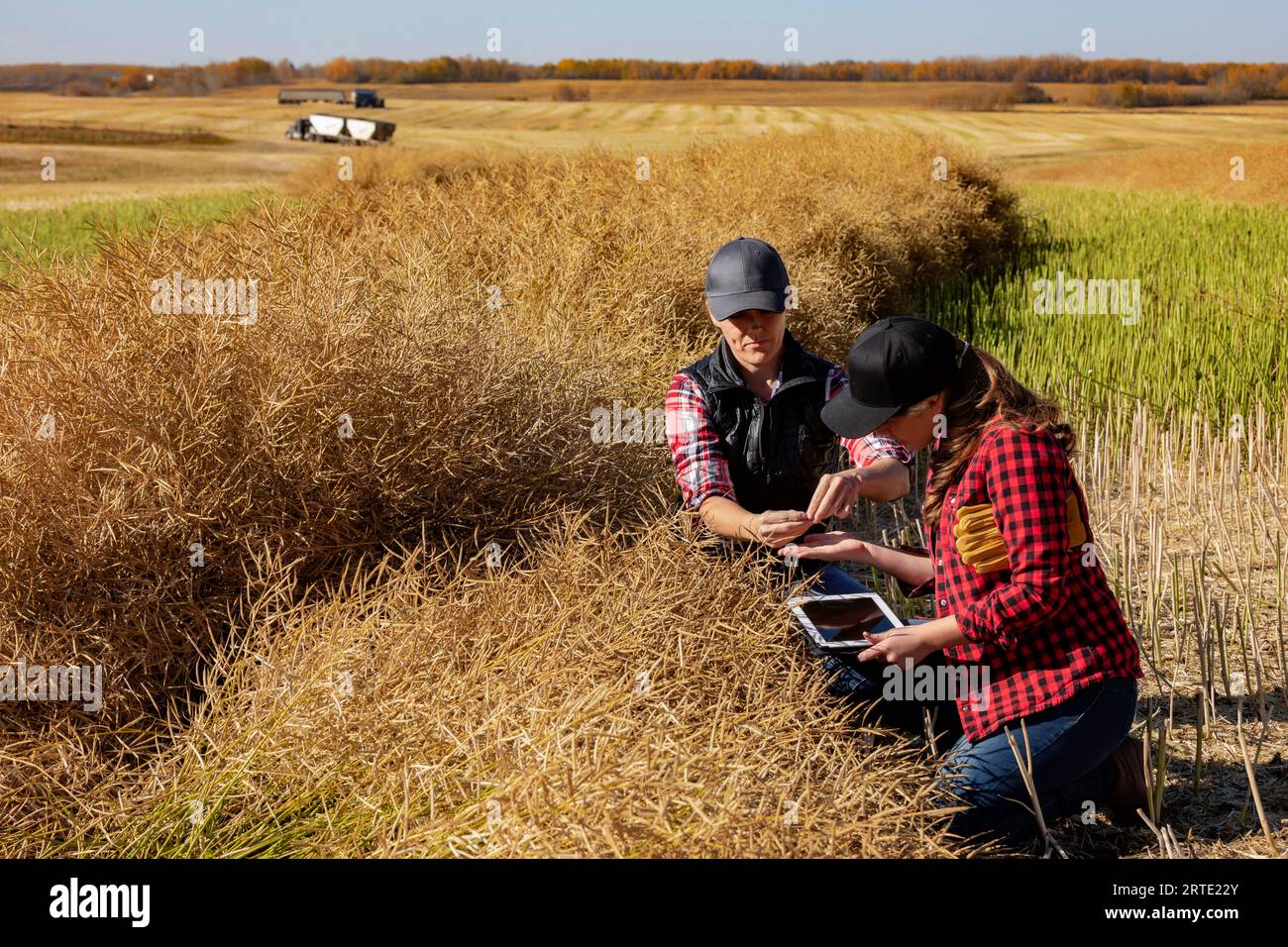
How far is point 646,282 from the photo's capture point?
5.85 m

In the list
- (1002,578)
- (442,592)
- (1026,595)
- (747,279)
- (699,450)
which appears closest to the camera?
(1026,595)

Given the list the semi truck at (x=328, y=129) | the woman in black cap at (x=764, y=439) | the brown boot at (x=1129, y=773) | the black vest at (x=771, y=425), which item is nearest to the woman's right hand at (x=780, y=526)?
→ the woman in black cap at (x=764, y=439)

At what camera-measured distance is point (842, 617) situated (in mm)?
3107

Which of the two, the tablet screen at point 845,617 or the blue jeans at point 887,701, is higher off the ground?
the tablet screen at point 845,617

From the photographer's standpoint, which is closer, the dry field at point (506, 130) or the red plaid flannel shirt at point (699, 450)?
the red plaid flannel shirt at point (699, 450)

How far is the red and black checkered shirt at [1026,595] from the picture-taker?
236 cm

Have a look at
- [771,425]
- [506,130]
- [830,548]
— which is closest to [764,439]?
[771,425]

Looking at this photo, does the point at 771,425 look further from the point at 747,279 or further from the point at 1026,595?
the point at 1026,595

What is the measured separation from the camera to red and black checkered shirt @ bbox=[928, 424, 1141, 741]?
2.36 m

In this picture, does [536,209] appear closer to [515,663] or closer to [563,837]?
[515,663]

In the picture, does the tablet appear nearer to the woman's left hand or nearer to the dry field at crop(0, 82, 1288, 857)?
the dry field at crop(0, 82, 1288, 857)

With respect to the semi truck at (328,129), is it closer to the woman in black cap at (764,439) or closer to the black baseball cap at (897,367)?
the woman in black cap at (764,439)

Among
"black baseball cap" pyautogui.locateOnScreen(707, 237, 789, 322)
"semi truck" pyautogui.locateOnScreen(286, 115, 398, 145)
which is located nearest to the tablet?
"black baseball cap" pyautogui.locateOnScreen(707, 237, 789, 322)

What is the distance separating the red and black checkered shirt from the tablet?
35cm
